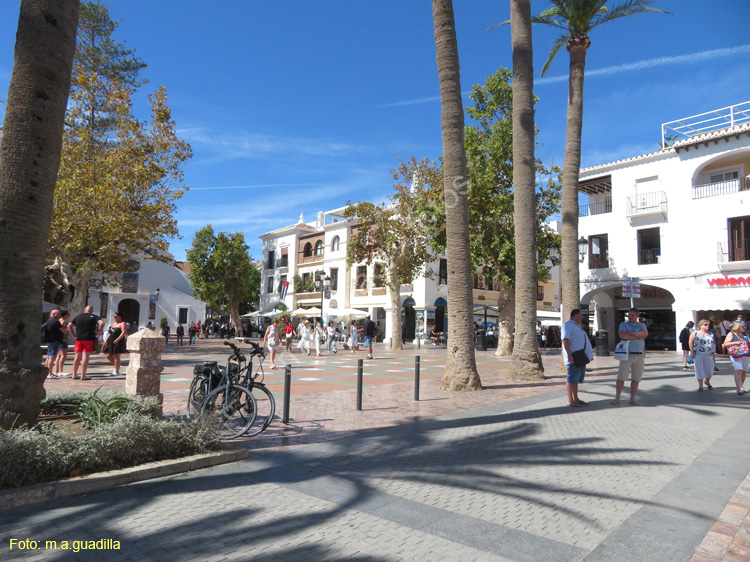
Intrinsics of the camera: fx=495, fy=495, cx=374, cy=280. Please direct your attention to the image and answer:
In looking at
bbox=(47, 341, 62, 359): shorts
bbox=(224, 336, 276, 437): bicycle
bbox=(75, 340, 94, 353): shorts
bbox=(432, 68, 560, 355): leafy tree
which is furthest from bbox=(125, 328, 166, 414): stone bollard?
bbox=(432, 68, 560, 355): leafy tree

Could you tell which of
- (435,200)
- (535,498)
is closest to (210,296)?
(435,200)

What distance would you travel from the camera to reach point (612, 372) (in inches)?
601

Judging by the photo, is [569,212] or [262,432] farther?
[569,212]

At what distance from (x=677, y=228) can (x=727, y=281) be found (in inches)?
134

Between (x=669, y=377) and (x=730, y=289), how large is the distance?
35.5ft

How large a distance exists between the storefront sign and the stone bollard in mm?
24309

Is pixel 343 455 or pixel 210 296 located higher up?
pixel 210 296

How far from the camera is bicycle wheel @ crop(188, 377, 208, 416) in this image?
652 cm

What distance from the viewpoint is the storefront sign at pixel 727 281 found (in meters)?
21.6

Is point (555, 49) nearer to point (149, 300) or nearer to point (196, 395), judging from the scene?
point (196, 395)

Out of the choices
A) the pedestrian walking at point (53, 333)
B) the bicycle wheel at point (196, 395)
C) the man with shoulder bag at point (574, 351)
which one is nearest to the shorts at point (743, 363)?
the man with shoulder bag at point (574, 351)

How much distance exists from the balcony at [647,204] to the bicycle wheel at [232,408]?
24.3m

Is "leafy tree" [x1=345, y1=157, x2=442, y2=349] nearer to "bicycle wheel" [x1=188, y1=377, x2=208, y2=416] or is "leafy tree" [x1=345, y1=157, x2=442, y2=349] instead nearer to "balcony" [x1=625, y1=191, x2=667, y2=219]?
"balcony" [x1=625, y1=191, x2=667, y2=219]

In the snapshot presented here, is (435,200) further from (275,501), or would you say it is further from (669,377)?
(275,501)
